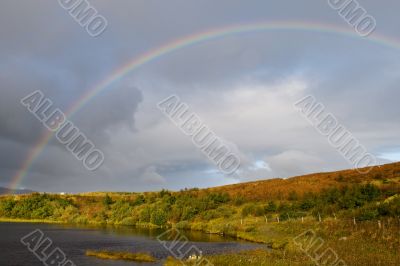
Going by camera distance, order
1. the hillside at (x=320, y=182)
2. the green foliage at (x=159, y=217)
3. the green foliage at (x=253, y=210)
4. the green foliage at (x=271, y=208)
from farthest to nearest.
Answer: the hillside at (x=320, y=182), the green foliage at (x=159, y=217), the green foliage at (x=253, y=210), the green foliage at (x=271, y=208)

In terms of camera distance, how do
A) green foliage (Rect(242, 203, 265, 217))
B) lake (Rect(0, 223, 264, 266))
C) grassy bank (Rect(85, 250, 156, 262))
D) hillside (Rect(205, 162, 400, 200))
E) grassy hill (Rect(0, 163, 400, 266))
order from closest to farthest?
grassy hill (Rect(0, 163, 400, 266)), lake (Rect(0, 223, 264, 266)), grassy bank (Rect(85, 250, 156, 262)), green foliage (Rect(242, 203, 265, 217)), hillside (Rect(205, 162, 400, 200))

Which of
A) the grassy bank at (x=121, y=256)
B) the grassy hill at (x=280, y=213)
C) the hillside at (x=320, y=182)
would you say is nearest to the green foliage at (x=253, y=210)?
the grassy hill at (x=280, y=213)

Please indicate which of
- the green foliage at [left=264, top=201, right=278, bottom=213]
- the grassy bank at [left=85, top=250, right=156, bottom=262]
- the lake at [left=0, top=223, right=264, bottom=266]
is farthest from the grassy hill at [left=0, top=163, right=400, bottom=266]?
the lake at [left=0, top=223, right=264, bottom=266]

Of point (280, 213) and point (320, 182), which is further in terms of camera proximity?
point (320, 182)

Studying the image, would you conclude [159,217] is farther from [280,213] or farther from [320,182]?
[320,182]

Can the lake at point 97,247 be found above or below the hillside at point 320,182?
below

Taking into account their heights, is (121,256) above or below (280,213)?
below

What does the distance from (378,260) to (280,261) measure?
839 centimetres

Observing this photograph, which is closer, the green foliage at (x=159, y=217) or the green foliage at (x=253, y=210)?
the green foliage at (x=253, y=210)

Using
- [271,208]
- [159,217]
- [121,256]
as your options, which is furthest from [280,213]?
[121,256]

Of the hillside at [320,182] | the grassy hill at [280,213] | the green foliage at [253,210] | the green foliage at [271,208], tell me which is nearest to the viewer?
the grassy hill at [280,213]

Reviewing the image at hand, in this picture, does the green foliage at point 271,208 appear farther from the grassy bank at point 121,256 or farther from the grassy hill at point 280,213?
the grassy bank at point 121,256

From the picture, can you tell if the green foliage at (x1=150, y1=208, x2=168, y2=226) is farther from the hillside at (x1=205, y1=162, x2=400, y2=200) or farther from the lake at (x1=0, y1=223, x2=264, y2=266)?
the lake at (x1=0, y1=223, x2=264, y2=266)

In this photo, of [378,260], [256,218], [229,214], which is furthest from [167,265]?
[229,214]
